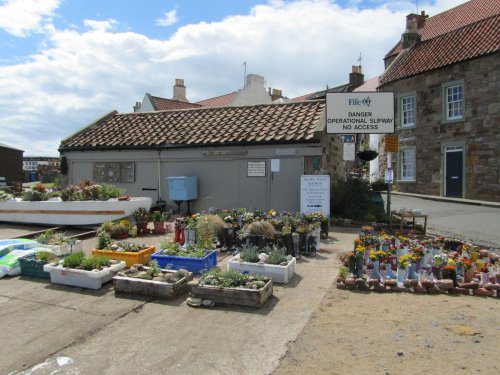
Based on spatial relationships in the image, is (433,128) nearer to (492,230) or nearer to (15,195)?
(492,230)

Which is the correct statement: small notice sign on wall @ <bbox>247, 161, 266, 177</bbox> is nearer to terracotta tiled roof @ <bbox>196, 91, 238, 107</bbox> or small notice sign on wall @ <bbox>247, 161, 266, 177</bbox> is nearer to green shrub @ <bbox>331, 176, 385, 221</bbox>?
green shrub @ <bbox>331, 176, 385, 221</bbox>

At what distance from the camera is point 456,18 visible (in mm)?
28953

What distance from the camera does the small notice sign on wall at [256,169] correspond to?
13.0 meters

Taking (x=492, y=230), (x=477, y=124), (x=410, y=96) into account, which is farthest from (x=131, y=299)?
(x=410, y=96)

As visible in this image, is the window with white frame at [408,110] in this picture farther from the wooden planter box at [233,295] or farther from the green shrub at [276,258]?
the wooden planter box at [233,295]

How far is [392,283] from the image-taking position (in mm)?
5926

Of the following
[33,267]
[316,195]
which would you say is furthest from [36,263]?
[316,195]

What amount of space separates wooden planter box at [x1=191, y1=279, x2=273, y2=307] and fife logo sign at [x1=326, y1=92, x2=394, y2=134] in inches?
307

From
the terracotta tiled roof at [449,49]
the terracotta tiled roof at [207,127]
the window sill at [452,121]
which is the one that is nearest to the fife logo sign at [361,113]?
the terracotta tiled roof at [207,127]

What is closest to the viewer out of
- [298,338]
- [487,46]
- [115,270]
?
[298,338]

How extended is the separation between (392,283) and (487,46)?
60.8 feet

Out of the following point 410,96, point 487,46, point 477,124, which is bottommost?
point 477,124

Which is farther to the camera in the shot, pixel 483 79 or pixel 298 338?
pixel 483 79

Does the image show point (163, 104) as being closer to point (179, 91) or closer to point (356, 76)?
point (179, 91)
